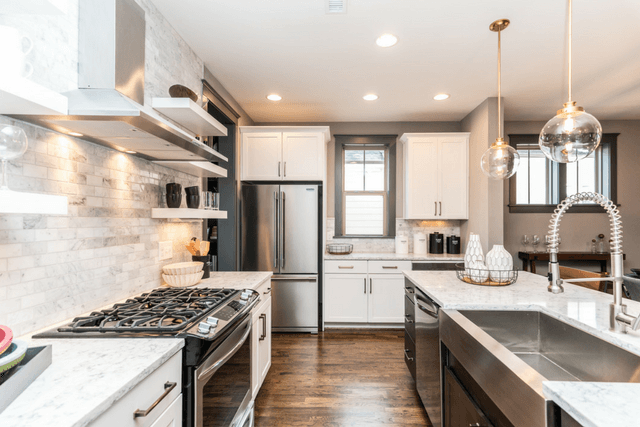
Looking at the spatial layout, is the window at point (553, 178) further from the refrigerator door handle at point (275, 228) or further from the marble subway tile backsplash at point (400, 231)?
the refrigerator door handle at point (275, 228)

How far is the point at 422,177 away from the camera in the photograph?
4.15 metres

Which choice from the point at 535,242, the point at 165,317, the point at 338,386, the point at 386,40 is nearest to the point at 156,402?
the point at 165,317

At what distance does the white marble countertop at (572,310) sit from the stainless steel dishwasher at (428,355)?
11cm

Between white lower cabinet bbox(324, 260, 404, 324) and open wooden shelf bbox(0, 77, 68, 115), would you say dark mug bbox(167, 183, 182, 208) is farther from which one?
white lower cabinet bbox(324, 260, 404, 324)

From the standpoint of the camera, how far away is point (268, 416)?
7.13ft

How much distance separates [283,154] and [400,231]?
6.22ft

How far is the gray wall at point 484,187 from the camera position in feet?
11.6

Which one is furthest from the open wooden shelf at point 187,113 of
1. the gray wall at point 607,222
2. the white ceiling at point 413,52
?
the gray wall at point 607,222

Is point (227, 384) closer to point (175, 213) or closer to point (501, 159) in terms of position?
point (175, 213)

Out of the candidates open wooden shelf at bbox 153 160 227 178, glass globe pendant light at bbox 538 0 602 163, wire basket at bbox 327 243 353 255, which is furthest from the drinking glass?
open wooden shelf at bbox 153 160 227 178

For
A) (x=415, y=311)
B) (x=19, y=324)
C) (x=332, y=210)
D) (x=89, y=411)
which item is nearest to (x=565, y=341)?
(x=415, y=311)

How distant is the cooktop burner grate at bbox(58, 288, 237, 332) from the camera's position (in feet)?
4.08

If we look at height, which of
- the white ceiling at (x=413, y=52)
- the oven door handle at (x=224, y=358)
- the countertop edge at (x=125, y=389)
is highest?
the white ceiling at (x=413, y=52)

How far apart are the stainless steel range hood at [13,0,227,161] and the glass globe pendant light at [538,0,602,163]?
1.82 meters
